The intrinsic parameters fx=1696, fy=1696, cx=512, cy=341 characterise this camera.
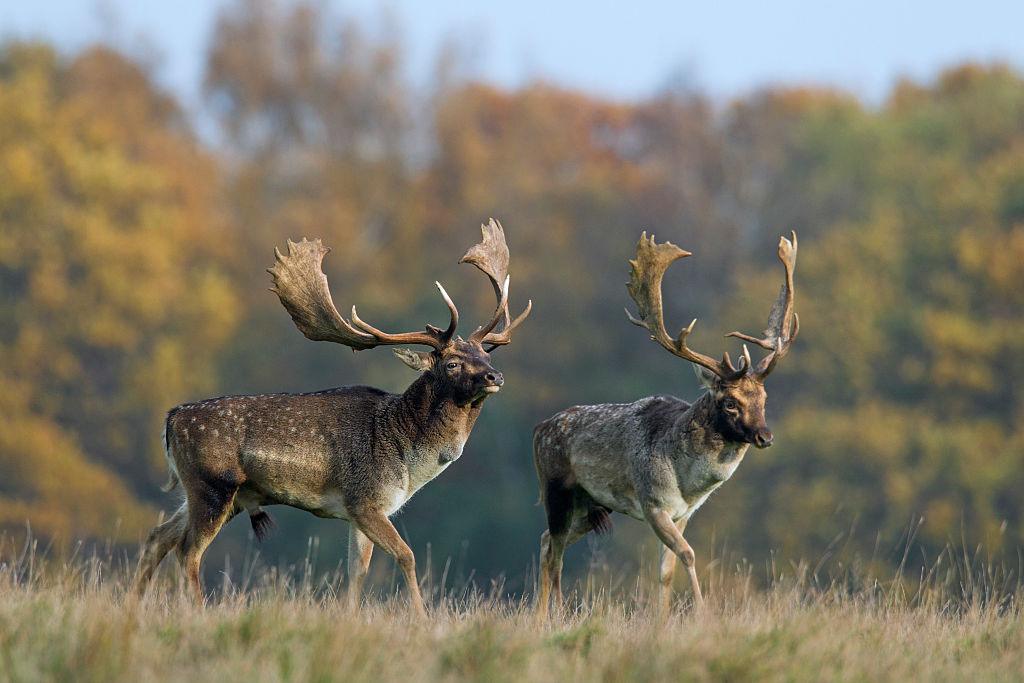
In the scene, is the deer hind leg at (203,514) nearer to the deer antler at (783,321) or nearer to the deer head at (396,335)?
the deer head at (396,335)

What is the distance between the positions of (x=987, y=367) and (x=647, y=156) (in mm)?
21391

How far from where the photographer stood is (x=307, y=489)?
1007 centimetres

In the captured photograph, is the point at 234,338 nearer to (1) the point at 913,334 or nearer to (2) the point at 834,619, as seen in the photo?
(1) the point at 913,334

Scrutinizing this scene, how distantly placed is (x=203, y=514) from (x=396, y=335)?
5.23 ft

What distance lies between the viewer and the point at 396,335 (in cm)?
1038

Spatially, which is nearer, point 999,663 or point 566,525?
point 999,663

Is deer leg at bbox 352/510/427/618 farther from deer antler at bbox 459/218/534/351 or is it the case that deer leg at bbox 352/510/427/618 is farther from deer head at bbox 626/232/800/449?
deer head at bbox 626/232/800/449

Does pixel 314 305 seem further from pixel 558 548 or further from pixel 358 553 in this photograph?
pixel 558 548

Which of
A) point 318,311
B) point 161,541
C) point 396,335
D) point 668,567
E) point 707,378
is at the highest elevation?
point 318,311

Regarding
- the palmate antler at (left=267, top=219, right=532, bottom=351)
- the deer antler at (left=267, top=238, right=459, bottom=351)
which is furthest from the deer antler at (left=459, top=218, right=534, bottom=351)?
the deer antler at (left=267, top=238, right=459, bottom=351)

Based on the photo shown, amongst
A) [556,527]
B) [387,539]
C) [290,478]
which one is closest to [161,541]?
[290,478]

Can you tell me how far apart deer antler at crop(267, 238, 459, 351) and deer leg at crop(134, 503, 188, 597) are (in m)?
1.38

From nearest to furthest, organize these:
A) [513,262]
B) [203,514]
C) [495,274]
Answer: [203,514] < [495,274] < [513,262]

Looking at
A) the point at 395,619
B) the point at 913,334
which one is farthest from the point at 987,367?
the point at 395,619
